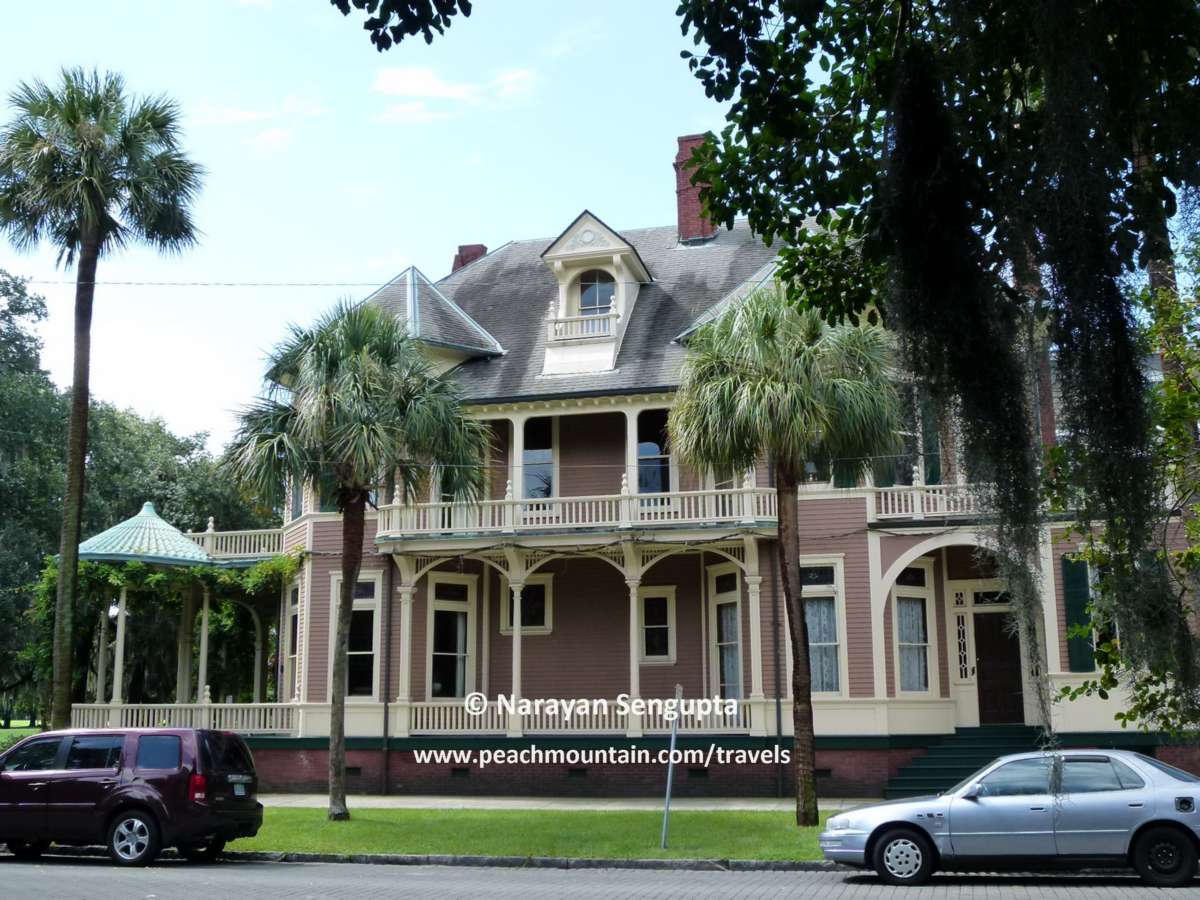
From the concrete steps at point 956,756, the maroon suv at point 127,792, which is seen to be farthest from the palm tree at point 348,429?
the concrete steps at point 956,756

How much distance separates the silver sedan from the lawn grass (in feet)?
5.54

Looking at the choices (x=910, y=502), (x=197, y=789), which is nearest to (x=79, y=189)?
(x=197, y=789)

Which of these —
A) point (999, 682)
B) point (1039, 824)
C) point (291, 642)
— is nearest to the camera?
point (1039, 824)

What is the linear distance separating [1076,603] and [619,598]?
8886 millimetres

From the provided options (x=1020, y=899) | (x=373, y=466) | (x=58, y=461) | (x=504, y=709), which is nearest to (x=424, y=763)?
(x=504, y=709)

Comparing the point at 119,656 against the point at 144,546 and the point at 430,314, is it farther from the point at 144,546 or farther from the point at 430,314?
the point at 430,314

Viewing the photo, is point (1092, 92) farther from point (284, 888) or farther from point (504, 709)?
point (504, 709)

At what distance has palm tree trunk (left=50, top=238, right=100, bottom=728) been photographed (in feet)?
68.2

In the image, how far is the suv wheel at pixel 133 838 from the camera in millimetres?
14445

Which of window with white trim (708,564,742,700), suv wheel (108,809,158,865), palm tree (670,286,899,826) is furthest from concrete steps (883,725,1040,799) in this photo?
suv wheel (108,809,158,865)

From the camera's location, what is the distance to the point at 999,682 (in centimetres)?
2478

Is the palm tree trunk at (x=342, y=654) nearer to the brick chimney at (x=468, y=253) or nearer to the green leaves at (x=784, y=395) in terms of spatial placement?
the green leaves at (x=784, y=395)

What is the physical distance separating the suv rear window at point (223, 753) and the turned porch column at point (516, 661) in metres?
9.11

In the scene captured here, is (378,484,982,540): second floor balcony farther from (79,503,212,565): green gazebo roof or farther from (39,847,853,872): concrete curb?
(39,847,853,872): concrete curb
